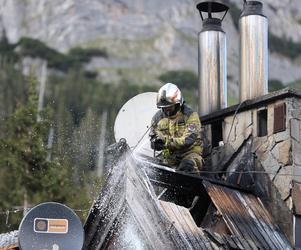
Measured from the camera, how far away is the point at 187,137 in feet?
53.6

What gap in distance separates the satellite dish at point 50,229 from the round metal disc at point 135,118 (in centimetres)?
446

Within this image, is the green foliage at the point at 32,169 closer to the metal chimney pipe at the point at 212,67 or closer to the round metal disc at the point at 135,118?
the metal chimney pipe at the point at 212,67

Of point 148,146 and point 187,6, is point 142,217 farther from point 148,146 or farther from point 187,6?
point 187,6

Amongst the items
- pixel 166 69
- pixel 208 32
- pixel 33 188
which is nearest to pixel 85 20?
pixel 166 69

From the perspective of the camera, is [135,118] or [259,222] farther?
[135,118]

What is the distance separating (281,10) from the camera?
134 m

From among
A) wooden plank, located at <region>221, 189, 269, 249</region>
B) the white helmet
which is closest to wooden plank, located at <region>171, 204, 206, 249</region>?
wooden plank, located at <region>221, 189, 269, 249</region>

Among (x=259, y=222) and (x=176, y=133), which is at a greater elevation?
(x=176, y=133)

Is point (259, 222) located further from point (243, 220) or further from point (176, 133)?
point (176, 133)

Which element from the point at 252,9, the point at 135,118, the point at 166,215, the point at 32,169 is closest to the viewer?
the point at 166,215

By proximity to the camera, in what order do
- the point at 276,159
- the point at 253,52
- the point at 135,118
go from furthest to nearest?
the point at 253,52
the point at 135,118
the point at 276,159

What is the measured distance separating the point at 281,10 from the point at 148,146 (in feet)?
388

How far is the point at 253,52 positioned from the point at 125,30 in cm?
12761

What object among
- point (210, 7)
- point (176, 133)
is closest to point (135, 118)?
point (176, 133)
